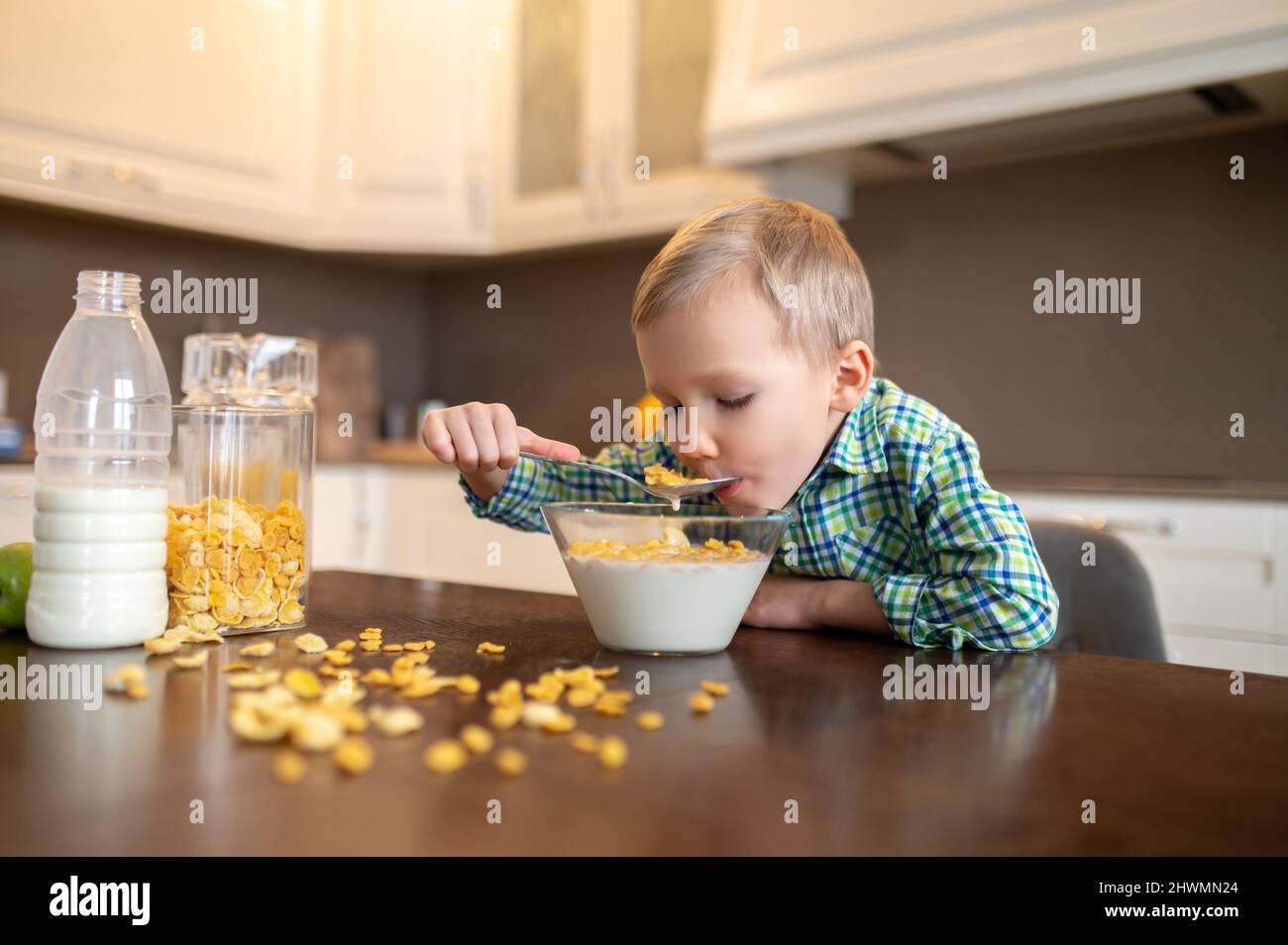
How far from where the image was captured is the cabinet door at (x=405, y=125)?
3018 mm

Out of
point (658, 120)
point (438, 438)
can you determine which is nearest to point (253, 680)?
point (438, 438)

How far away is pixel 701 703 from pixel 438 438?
47 cm

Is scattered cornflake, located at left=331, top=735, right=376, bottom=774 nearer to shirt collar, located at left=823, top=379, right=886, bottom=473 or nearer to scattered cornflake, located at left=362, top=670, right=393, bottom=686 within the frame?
scattered cornflake, located at left=362, top=670, right=393, bottom=686

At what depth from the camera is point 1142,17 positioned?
1841mm

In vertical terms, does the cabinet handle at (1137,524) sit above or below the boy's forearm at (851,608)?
above

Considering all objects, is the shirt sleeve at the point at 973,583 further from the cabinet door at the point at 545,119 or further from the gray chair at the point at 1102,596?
the cabinet door at the point at 545,119

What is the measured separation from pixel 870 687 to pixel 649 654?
187mm

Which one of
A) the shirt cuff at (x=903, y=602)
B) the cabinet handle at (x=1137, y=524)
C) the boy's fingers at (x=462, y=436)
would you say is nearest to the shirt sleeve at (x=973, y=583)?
the shirt cuff at (x=903, y=602)

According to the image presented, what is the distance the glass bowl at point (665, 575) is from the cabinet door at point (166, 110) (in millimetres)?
2202

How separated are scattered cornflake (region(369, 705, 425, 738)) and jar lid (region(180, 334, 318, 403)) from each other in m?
0.43

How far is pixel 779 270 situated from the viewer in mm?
1075

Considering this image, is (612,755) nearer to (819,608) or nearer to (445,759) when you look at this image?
(445,759)
